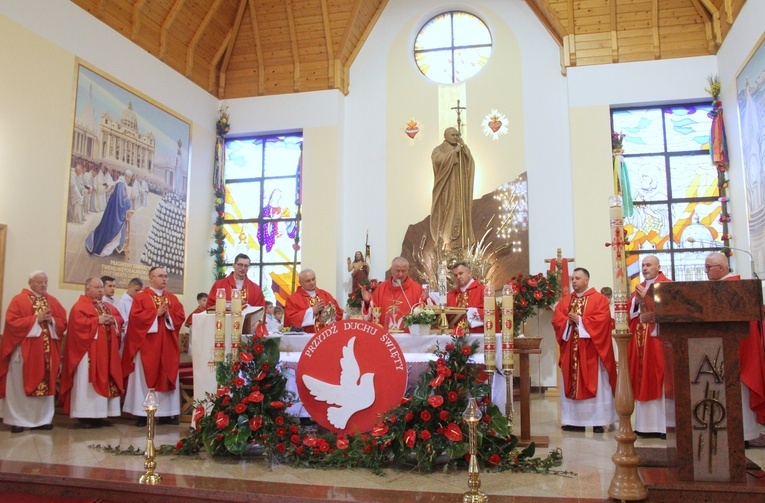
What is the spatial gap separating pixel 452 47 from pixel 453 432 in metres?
9.20

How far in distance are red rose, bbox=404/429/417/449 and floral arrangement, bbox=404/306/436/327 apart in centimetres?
112

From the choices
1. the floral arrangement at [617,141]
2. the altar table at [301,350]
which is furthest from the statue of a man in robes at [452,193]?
the altar table at [301,350]

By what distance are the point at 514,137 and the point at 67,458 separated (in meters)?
8.60

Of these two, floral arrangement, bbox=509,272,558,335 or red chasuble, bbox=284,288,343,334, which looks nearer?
red chasuble, bbox=284,288,343,334

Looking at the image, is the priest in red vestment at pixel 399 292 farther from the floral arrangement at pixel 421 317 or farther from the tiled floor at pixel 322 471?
the tiled floor at pixel 322 471

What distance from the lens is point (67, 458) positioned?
5785 mm

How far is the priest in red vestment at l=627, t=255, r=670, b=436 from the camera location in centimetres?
700

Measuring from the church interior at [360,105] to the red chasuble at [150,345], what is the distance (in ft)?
2.19

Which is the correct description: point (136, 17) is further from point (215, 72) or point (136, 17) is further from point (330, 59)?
point (330, 59)

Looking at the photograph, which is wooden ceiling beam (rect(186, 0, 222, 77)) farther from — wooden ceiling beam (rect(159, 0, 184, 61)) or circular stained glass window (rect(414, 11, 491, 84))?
circular stained glass window (rect(414, 11, 491, 84))

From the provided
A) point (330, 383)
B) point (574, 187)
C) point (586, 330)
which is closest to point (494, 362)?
point (330, 383)

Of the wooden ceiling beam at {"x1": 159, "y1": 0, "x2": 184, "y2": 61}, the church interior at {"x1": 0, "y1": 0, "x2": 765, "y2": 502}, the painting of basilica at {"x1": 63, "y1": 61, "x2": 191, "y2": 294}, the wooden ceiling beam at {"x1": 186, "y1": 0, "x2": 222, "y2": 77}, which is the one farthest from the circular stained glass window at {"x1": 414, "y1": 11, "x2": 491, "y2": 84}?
the painting of basilica at {"x1": 63, "y1": 61, "x2": 191, "y2": 294}

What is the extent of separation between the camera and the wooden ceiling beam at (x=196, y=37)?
39.3 feet

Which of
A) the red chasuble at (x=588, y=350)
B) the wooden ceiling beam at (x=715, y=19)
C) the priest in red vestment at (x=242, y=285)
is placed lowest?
the red chasuble at (x=588, y=350)
